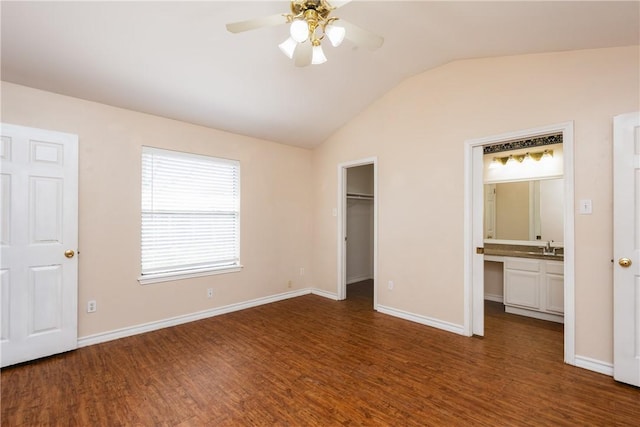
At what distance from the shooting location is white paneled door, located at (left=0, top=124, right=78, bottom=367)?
2631 millimetres

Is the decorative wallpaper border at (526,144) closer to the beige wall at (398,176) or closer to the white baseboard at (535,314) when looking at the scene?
the beige wall at (398,176)

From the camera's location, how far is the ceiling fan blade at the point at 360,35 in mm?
1938

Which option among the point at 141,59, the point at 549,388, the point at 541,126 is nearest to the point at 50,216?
the point at 141,59

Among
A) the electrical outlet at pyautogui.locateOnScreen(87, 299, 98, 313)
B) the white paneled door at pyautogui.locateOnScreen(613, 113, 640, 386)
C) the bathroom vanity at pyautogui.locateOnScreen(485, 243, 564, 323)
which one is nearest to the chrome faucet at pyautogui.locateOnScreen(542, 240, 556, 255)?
the bathroom vanity at pyautogui.locateOnScreen(485, 243, 564, 323)

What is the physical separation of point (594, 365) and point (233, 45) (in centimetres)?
425

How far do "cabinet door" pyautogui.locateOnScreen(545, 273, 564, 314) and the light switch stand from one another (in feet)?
4.79

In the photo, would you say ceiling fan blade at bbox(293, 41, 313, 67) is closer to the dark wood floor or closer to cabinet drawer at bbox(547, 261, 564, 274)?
the dark wood floor

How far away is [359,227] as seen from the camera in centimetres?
624

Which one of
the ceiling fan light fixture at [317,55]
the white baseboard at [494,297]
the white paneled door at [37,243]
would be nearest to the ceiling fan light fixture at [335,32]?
the ceiling fan light fixture at [317,55]

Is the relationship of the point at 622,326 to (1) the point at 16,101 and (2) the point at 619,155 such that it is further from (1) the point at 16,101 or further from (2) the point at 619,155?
(1) the point at 16,101

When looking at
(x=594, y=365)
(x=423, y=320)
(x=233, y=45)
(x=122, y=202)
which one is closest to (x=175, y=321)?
(x=122, y=202)

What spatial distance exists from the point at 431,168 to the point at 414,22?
5.23ft

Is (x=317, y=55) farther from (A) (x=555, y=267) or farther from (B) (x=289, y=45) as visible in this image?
(A) (x=555, y=267)

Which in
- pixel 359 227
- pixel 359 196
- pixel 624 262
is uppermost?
pixel 359 196
